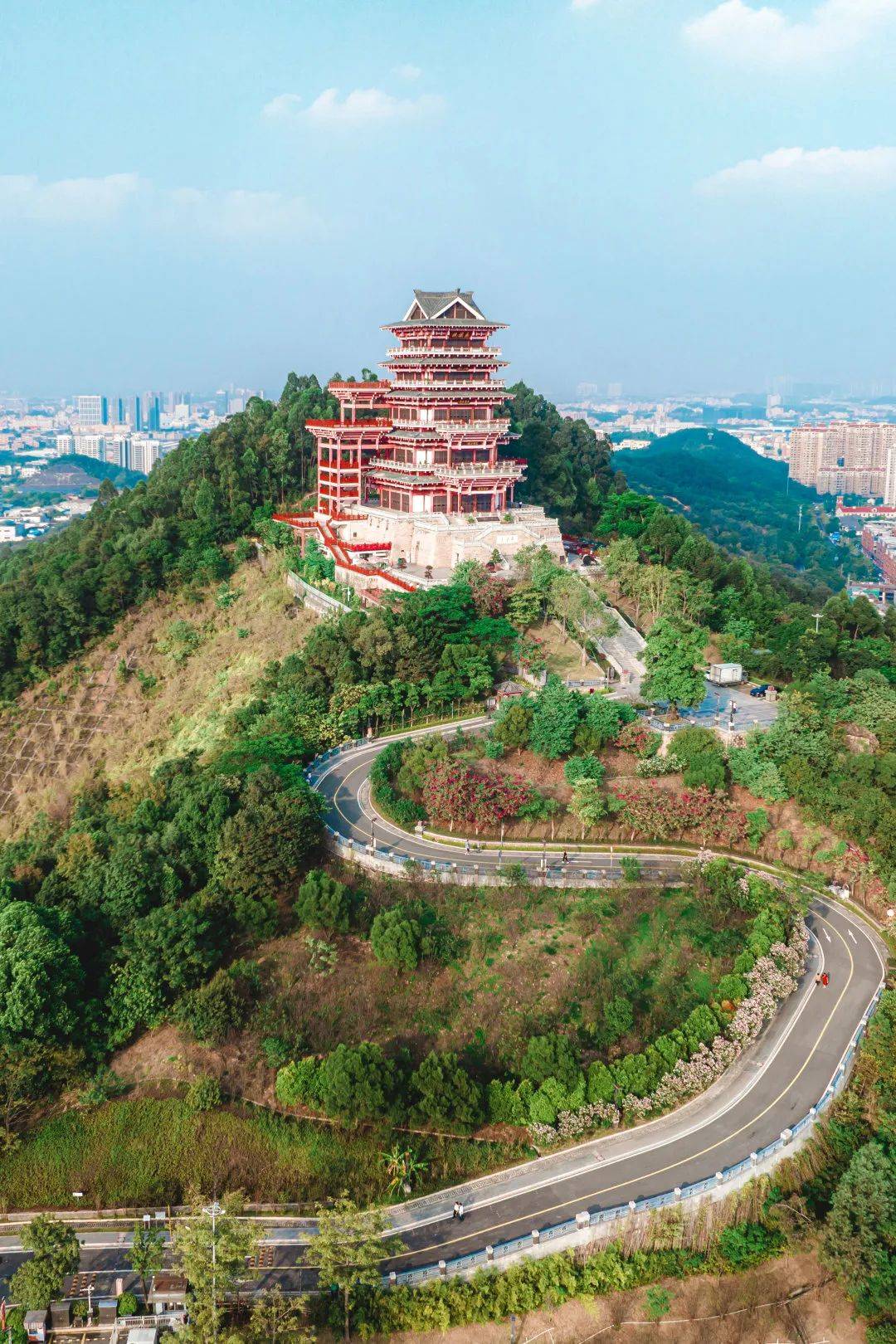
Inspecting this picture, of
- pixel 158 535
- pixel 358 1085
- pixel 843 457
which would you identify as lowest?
pixel 358 1085

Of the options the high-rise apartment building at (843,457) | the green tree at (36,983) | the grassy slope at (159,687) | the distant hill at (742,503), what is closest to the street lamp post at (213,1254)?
the green tree at (36,983)

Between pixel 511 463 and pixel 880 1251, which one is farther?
pixel 511 463

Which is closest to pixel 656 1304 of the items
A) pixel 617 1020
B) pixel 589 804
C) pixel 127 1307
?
pixel 617 1020

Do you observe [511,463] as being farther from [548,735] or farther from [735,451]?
[735,451]

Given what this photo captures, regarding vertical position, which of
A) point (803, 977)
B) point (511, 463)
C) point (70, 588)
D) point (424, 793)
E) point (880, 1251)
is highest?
point (511, 463)

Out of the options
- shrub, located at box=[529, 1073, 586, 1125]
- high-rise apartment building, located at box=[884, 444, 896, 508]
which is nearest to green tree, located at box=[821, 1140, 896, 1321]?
shrub, located at box=[529, 1073, 586, 1125]

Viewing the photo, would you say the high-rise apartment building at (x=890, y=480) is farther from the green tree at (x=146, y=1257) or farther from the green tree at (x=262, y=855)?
the green tree at (x=146, y=1257)

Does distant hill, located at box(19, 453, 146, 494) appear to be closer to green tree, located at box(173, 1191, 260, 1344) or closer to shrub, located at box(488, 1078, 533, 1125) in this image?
shrub, located at box(488, 1078, 533, 1125)

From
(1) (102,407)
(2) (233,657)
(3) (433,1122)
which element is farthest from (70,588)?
(1) (102,407)

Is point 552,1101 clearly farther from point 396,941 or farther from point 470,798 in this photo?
point 470,798
